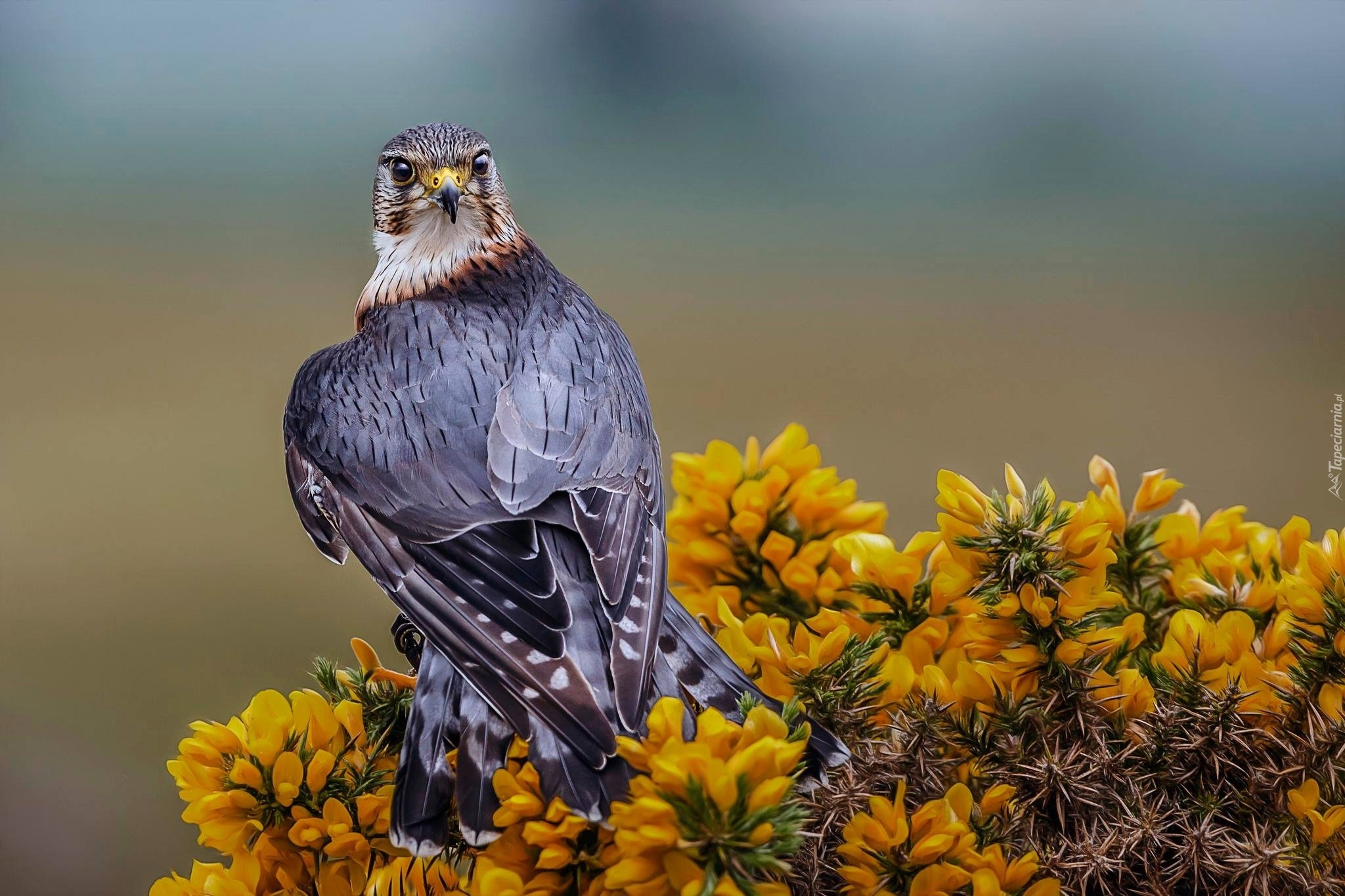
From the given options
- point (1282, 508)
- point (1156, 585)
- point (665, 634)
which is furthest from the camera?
point (1282, 508)

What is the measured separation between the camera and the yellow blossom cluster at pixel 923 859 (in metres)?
1.44

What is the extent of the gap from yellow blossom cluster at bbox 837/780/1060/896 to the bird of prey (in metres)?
0.13

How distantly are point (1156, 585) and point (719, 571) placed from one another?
29.7 inches

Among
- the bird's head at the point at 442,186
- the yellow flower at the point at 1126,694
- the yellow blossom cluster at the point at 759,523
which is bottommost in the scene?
the yellow flower at the point at 1126,694

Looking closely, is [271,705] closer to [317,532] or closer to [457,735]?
[457,735]

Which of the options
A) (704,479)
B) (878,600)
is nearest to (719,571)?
(704,479)

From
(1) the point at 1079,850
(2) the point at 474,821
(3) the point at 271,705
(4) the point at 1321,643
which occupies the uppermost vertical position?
(3) the point at 271,705

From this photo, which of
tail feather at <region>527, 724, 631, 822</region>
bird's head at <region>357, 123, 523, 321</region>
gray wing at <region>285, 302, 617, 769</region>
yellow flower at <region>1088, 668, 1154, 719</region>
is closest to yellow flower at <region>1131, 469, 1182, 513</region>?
yellow flower at <region>1088, 668, 1154, 719</region>

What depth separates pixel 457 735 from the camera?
167cm

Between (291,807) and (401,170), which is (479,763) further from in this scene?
(401,170)

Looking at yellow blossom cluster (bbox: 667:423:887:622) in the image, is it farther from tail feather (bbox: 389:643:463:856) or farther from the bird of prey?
tail feather (bbox: 389:643:463:856)

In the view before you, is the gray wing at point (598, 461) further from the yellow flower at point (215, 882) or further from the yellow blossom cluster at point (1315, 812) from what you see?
the yellow blossom cluster at point (1315, 812)

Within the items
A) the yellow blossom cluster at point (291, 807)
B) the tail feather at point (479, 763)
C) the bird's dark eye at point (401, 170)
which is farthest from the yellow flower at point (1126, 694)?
the bird's dark eye at point (401, 170)

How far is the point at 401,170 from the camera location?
2342mm
